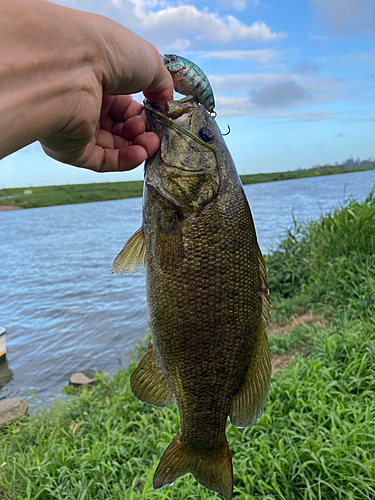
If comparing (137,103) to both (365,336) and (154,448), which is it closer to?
(154,448)

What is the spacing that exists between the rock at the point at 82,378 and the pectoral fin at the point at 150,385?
5.49m

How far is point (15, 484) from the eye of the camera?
146 inches

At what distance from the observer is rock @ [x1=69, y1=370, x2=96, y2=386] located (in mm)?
6855

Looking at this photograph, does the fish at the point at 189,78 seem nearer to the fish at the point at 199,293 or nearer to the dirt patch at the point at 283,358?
the fish at the point at 199,293

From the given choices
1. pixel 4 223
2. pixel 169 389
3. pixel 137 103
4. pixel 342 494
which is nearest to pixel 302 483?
pixel 342 494

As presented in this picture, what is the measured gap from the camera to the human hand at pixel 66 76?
Result: 115 centimetres

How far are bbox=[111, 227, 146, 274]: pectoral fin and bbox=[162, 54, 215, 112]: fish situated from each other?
69 centimetres

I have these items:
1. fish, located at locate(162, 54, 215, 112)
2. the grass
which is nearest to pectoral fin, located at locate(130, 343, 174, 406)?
fish, located at locate(162, 54, 215, 112)

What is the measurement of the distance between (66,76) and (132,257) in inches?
31.3

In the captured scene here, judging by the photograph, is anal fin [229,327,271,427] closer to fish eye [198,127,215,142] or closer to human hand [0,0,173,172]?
fish eye [198,127,215,142]

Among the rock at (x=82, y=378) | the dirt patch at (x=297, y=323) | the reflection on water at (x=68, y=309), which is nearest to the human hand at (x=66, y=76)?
the dirt patch at (x=297, y=323)

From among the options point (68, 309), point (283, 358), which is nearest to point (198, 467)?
point (283, 358)

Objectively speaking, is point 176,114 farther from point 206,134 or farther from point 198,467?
point 198,467

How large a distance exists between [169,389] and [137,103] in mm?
1452
